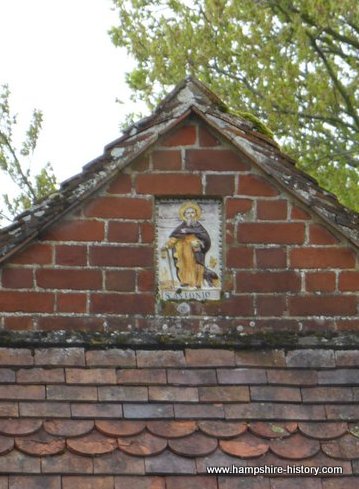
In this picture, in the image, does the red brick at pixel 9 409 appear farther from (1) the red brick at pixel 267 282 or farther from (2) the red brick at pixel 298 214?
(2) the red brick at pixel 298 214

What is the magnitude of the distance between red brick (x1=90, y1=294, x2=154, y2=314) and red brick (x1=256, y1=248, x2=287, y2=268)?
1.95ft

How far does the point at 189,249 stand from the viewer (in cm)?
833

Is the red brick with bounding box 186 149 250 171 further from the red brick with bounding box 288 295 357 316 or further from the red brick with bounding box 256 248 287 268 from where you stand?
the red brick with bounding box 288 295 357 316

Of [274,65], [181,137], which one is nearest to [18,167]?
[274,65]

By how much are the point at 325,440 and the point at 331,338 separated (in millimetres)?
557

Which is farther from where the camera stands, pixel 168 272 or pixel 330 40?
pixel 330 40

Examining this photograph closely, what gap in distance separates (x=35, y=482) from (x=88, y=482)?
0.25 meters

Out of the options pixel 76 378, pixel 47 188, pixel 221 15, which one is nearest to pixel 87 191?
pixel 76 378

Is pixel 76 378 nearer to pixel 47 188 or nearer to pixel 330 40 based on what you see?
pixel 47 188

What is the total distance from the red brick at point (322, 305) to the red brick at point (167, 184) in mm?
752

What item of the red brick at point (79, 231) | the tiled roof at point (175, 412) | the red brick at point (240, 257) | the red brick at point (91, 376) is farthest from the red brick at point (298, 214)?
the red brick at point (91, 376)

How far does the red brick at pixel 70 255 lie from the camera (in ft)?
27.0

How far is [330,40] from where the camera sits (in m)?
21.9

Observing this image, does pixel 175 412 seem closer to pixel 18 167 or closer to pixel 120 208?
pixel 120 208
